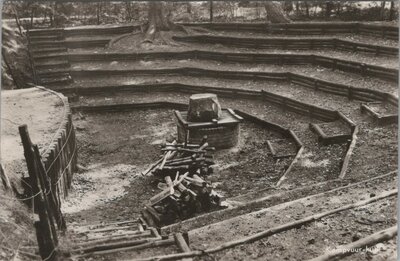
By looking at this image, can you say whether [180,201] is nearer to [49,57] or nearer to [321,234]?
[321,234]

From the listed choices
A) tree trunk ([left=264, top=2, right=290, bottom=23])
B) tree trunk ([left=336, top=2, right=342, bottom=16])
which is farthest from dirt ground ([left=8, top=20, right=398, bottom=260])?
tree trunk ([left=336, top=2, right=342, bottom=16])

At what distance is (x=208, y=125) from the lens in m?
13.6

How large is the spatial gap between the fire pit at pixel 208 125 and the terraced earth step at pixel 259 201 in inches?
150

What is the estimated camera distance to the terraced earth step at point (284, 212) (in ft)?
24.1

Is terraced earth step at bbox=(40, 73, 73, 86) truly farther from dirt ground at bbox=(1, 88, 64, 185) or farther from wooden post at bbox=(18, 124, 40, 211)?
wooden post at bbox=(18, 124, 40, 211)

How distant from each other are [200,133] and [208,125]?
33 centimetres

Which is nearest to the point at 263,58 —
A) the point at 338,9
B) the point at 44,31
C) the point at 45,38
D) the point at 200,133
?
the point at 338,9

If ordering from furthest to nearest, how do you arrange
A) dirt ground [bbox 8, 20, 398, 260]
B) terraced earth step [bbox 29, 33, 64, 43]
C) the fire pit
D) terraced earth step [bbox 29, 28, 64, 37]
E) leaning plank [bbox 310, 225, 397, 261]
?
terraced earth step [bbox 29, 28, 64, 37] → terraced earth step [bbox 29, 33, 64, 43] → the fire pit → dirt ground [bbox 8, 20, 398, 260] → leaning plank [bbox 310, 225, 397, 261]

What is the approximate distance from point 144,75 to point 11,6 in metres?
6.79

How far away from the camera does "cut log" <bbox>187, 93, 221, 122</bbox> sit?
44.8ft

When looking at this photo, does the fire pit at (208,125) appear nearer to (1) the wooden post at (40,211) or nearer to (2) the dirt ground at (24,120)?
(2) the dirt ground at (24,120)

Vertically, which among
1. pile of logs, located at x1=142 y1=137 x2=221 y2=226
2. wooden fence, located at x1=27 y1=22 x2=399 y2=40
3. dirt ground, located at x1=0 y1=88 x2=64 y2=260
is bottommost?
pile of logs, located at x1=142 y1=137 x2=221 y2=226

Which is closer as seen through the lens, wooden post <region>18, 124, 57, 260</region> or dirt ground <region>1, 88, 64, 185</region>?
wooden post <region>18, 124, 57, 260</region>

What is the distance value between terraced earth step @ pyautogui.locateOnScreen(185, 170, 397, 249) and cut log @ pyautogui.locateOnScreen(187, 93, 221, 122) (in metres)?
5.62
